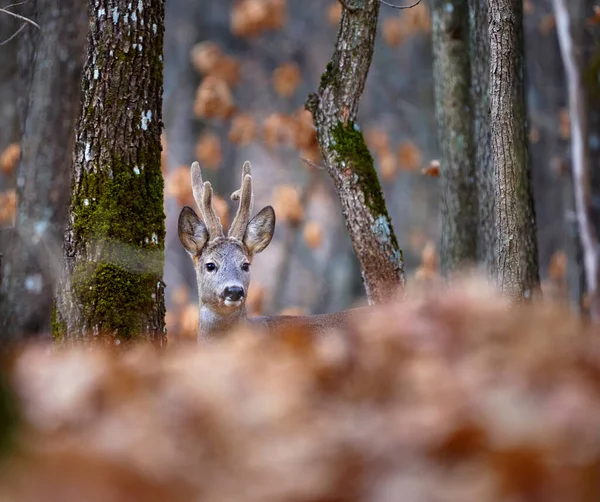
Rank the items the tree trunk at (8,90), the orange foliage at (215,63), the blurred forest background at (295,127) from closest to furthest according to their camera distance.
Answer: the tree trunk at (8,90), the blurred forest background at (295,127), the orange foliage at (215,63)

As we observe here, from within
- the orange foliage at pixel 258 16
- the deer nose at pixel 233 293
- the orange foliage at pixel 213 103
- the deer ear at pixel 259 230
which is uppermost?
the orange foliage at pixel 258 16

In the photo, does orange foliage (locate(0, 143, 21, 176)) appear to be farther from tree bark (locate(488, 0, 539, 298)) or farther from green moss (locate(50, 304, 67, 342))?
tree bark (locate(488, 0, 539, 298))

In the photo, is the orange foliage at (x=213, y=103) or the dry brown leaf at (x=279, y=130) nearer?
the orange foliage at (x=213, y=103)

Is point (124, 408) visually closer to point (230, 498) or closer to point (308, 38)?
point (230, 498)

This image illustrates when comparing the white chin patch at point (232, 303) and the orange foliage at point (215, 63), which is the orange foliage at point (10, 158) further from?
the orange foliage at point (215, 63)

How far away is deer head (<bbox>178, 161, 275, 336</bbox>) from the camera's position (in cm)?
739

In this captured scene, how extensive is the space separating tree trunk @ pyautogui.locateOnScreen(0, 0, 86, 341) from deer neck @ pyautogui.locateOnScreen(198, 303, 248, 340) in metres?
1.45

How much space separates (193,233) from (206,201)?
367mm

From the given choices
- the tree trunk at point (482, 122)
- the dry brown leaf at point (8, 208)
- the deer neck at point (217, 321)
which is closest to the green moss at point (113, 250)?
the deer neck at point (217, 321)

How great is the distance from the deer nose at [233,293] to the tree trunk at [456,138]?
267 cm

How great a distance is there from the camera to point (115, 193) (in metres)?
5.70

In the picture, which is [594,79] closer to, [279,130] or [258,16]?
[279,130]

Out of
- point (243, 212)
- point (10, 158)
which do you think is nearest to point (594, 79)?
point (243, 212)

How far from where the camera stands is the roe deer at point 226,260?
7.40m
